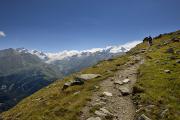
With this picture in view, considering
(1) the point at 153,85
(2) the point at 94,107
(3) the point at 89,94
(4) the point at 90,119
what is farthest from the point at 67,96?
(1) the point at 153,85

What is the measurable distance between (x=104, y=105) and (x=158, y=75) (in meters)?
12.9

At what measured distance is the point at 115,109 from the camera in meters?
26.4

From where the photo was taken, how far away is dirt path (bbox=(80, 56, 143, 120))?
80.8 ft

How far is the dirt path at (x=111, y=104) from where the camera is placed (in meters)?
24.6

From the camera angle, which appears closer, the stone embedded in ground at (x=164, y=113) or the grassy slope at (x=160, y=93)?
the stone embedded in ground at (x=164, y=113)

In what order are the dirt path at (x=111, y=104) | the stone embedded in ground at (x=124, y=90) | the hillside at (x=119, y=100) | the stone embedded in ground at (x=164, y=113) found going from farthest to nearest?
1. the stone embedded in ground at (x=124, y=90)
2. the dirt path at (x=111, y=104)
3. the hillside at (x=119, y=100)
4. the stone embedded in ground at (x=164, y=113)

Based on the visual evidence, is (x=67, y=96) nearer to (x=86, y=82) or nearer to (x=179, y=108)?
(x=86, y=82)

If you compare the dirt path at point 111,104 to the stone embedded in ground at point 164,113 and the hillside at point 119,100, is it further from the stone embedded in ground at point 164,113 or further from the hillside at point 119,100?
the stone embedded in ground at point 164,113

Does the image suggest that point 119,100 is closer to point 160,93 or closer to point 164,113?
point 160,93

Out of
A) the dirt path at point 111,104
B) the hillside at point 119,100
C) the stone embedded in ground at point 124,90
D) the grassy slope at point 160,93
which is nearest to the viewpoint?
the grassy slope at point 160,93

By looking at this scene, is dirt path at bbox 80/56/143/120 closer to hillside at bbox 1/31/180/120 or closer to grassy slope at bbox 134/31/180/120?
hillside at bbox 1/31/180/120

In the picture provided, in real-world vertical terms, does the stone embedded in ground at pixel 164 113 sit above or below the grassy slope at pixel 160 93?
below

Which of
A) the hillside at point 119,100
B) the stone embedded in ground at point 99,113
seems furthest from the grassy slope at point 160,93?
the stone embedded in ground at point 99,113

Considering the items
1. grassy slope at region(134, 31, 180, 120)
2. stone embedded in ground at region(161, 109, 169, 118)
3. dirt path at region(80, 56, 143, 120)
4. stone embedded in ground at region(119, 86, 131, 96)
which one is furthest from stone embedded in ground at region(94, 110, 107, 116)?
stone embedded in ground at region(119, 86, 131, 96)
